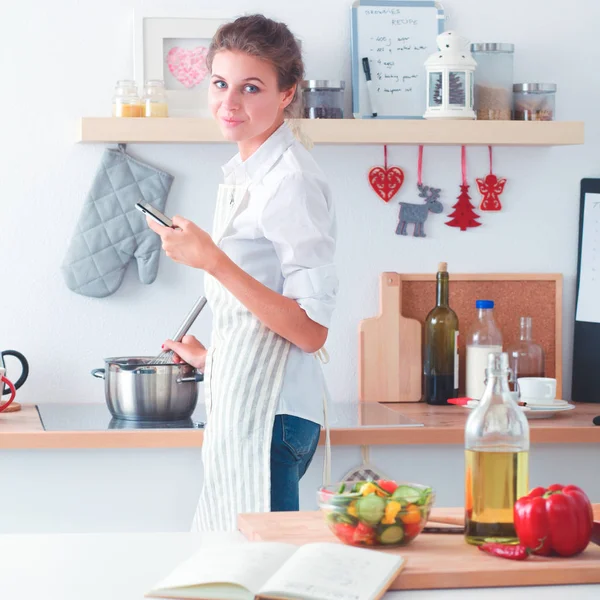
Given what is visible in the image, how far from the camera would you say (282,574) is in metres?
1.05

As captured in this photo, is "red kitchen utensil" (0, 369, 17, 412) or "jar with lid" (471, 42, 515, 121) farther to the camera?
"jar with lid" (471, 42, 515, 121)

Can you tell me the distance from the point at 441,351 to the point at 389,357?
0.14 metres

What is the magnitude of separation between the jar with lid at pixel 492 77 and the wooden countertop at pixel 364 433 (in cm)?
81

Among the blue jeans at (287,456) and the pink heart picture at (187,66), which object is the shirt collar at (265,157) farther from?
the pink heart picture at (187,66)

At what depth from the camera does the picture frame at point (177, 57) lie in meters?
2.68

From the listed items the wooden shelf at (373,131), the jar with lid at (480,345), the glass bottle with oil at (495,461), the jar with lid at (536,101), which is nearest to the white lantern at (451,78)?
the wooden shelf at (373,131)

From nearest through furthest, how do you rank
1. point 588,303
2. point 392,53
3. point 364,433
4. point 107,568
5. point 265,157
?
point 107,568 < point 265,157 < point 364,433 < point 392,53 < point 588,303

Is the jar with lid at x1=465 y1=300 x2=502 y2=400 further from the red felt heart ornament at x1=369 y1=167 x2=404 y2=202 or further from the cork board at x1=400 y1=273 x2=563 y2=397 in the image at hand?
the red felt heart ornament at x1=369 y1=167 x2=404 y2=202

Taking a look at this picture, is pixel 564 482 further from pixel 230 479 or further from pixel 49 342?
pixel 49 342

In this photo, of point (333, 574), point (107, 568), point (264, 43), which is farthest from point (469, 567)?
point (264, 43)

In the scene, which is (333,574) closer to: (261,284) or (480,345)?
(261,284)

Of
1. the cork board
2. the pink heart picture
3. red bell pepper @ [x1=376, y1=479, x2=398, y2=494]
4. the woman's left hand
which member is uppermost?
the pink heart picture

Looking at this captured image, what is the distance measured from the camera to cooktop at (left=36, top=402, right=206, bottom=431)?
2320mm

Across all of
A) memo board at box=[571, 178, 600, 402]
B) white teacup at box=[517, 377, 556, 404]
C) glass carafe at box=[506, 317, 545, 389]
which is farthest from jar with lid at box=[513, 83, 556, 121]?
white teacup at box=[517, 377, 556, 404]
